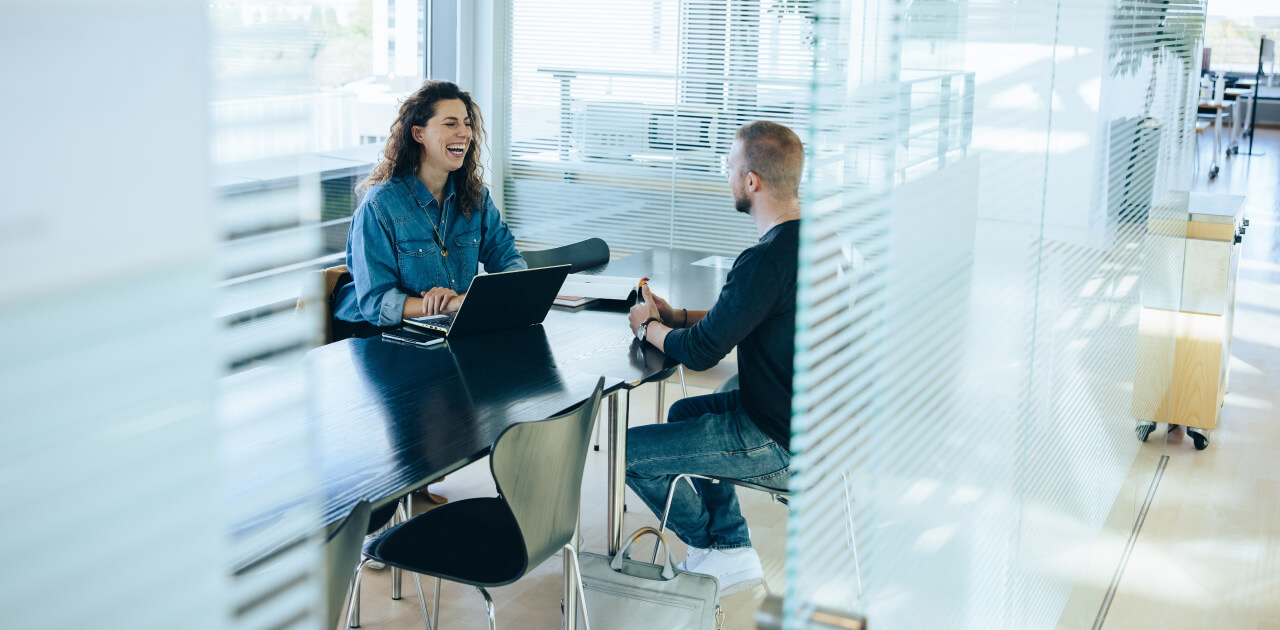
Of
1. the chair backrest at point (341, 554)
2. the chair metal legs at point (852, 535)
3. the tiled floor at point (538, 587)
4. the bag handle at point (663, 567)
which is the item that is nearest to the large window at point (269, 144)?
the chair metal legs at point (852, 535)

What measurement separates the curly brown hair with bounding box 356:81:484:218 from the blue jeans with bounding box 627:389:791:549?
1006 mm

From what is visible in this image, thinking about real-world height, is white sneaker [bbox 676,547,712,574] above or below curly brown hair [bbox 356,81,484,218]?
below

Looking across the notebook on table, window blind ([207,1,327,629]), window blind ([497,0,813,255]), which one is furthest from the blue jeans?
window blind ([497,0,813,255])

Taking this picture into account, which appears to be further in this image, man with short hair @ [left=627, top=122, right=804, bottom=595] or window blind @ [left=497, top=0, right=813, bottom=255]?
window blind @ [left=497, top=0, right=813, bottom=255]

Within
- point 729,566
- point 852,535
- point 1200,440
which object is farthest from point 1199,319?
point 852,535

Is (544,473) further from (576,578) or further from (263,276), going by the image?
(263,276)

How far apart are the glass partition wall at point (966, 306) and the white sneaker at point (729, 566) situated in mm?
851

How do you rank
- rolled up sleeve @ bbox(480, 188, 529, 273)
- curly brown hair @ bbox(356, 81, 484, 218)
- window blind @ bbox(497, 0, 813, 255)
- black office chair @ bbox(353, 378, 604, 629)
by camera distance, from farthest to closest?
window blind @ bbox(497, 0, 813, 255) < rolled up sleeve @ bbox(480, 188, 529, 273) < curly brown hair @ bbox(356, 81, 484, 218) < black office chair @ bbox(353, 378, 604, 629)

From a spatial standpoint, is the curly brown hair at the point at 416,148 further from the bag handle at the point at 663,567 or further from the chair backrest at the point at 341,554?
the chair backrest at the point at 341,554

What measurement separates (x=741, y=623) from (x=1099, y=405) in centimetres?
110

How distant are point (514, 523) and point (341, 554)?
23.2 inches

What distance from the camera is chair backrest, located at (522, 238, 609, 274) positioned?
3963 millimetres

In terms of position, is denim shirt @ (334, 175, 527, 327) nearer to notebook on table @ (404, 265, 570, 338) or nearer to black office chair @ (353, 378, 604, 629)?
notebook on table @ (404, 265, 570, 338)

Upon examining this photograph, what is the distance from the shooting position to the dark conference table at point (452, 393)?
1.99m
